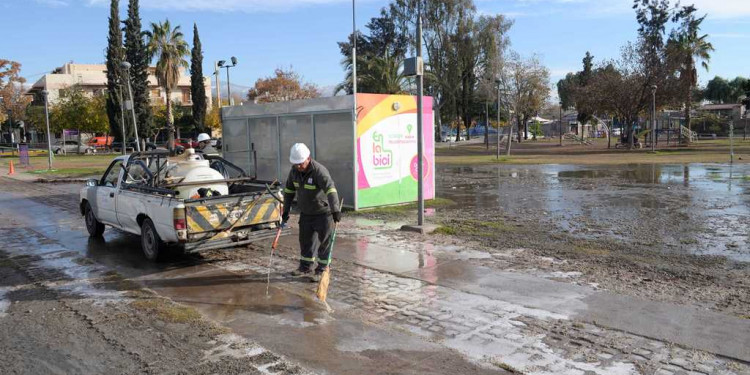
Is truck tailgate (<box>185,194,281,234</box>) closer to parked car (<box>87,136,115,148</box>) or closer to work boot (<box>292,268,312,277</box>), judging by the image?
work boot (<box>292,268,312,277</box>)

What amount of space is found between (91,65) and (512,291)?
289 feet

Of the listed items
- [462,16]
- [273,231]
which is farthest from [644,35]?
[273,231]

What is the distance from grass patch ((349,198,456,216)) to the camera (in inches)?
498

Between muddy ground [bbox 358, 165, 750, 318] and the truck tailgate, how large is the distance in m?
2.73

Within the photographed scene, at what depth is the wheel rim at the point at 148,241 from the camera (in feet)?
26.7

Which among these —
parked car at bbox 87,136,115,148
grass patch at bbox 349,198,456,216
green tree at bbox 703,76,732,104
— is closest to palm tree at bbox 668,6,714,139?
grass patch at bbox 349,198,456,216

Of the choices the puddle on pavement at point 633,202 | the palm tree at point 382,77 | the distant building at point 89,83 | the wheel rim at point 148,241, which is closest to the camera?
the wheel rim at point 148,241

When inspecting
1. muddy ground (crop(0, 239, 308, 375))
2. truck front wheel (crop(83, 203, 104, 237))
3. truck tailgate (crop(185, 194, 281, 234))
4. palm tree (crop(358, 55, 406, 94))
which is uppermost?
palm tree (crop(358, 55, 406, 94))

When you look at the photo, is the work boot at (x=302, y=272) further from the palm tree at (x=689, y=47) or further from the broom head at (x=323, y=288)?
the palm tree at (x=689, y=47)

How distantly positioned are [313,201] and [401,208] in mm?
6684

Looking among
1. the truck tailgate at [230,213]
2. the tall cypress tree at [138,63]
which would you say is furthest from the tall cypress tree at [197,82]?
the truck tailgate at [230,213]

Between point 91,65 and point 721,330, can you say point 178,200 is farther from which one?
point 91,65

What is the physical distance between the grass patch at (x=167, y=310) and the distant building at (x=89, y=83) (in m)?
63.9

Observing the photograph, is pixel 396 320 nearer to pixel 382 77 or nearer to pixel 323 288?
pixel 323 288
